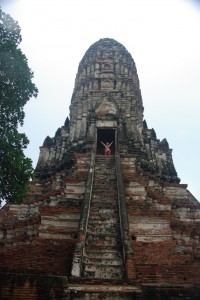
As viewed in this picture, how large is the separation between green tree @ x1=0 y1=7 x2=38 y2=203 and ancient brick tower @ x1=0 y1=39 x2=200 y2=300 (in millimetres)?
2037

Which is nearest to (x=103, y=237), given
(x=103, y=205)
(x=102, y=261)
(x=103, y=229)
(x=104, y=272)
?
(x=103, y=229)

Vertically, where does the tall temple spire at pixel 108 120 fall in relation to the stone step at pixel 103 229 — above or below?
above

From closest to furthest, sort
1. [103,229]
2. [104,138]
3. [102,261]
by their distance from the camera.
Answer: [102,261] → [103,229] → [104,138]

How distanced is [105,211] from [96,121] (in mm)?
10498

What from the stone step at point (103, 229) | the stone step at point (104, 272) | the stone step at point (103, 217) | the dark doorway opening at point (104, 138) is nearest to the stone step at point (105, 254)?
the stone step at point (104, 272)

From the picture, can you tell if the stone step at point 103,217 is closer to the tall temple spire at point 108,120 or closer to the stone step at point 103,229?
the stone step at point 103,229

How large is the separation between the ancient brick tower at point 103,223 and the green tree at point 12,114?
2.04 m

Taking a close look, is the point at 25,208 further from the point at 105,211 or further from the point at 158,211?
the point at 158,211

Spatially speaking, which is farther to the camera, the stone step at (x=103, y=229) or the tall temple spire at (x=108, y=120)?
the tall temple spire at (x=108, y=120)

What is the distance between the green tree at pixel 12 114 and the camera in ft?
28.6

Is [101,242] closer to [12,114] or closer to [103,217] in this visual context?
[103,217]

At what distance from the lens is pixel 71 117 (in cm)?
2400

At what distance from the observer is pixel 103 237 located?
1012 cm

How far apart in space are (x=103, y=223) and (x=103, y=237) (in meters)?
0.74
